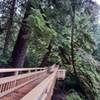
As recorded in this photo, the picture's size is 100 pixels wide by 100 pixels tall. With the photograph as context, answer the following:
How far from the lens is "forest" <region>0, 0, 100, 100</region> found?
15.2 m

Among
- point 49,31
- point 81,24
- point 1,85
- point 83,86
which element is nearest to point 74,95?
point 83,86

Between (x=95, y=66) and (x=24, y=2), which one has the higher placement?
(x=24, y=2)

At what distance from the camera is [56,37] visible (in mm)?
16875

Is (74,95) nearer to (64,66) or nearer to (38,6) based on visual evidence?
(64,66)

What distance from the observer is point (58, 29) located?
17.3 metres

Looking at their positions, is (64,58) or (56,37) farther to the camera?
(64,58)

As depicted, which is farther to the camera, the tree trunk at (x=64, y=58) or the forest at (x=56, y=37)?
the tree trunk at (x=64, y=58)

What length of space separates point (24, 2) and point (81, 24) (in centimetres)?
594

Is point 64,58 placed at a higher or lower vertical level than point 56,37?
lower

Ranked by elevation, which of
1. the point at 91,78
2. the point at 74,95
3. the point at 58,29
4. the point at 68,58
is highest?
the point at 58,29

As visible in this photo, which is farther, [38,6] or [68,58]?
[68,58]

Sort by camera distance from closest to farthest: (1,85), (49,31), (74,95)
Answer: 1. (1,85)
2. (49,31)
3. (74,95)

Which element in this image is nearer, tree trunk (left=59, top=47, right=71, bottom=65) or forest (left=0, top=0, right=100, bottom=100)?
forest (left=0, top=0, right=100, bottom=100)

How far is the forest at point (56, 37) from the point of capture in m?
15.2
